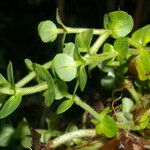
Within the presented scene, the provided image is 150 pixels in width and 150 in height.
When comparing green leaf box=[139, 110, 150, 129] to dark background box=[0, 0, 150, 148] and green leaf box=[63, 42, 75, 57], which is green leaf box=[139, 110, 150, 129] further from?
dark background box=[0, 0, 150, 148]

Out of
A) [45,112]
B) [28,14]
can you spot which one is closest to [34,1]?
[28,14]

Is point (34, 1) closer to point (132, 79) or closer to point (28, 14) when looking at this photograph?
point (28, 14)

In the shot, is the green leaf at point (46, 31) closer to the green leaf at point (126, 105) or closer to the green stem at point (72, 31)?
the green stem at point (72, 31)

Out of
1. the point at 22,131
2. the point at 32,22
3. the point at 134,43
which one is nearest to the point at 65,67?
the point at 134,43

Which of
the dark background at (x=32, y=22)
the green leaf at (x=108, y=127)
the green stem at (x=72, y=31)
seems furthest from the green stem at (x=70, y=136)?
the dark background at (x=32, y=22)

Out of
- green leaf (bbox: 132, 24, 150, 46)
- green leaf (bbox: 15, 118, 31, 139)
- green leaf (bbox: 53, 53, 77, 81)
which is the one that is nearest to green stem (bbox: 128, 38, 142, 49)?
green leaf (bbox: 132, 24, 150, 46)
